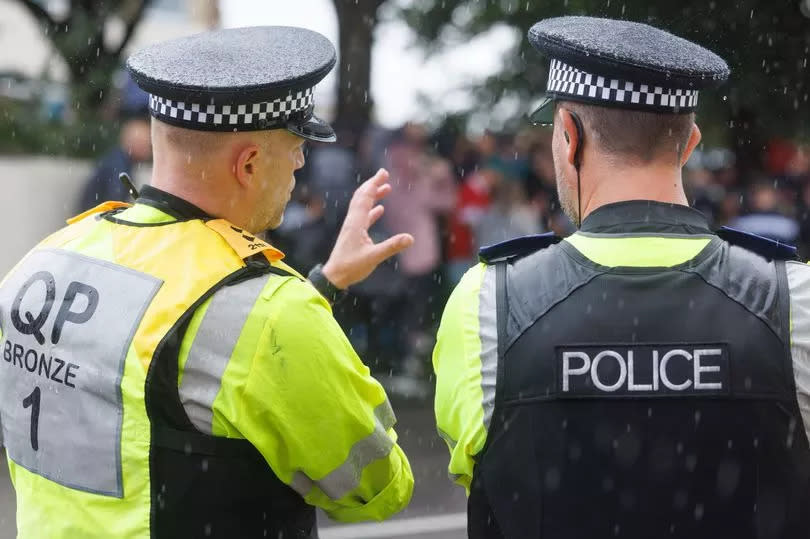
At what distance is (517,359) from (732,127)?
7211 millimetres

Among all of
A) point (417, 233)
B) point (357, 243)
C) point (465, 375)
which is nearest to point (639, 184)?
point (465, 375)

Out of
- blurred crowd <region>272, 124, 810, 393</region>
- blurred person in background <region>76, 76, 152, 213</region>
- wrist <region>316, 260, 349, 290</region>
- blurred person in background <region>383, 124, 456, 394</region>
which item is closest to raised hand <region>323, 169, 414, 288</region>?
wrist <region>316, 260, 349, 290</region>

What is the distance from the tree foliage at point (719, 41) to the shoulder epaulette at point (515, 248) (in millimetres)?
1555

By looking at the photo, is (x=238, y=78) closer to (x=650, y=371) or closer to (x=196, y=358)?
(x=196, y=358)

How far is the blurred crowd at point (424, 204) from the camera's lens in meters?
8.16

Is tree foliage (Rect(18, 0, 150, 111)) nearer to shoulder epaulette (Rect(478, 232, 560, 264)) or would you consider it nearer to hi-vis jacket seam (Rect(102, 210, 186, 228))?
hi-vis jacket seam (Rect(102, 210, 186, 228))

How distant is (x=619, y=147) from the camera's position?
2184mm

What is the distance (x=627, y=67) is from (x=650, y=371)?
586 millimetres

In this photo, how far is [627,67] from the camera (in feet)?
7.06

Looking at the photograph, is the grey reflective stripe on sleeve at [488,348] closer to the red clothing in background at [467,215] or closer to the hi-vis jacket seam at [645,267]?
the hi-vis jacket seam at [645,267]

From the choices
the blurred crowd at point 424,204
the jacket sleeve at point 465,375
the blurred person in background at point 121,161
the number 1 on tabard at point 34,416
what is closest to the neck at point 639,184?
the jacket sleeve at point 465,375

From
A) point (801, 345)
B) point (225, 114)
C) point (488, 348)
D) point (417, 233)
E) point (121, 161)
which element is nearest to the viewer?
point (801, 345)

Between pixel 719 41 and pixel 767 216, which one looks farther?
pixel 767 216

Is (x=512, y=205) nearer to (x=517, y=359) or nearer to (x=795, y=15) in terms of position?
(x=795, y=15)
